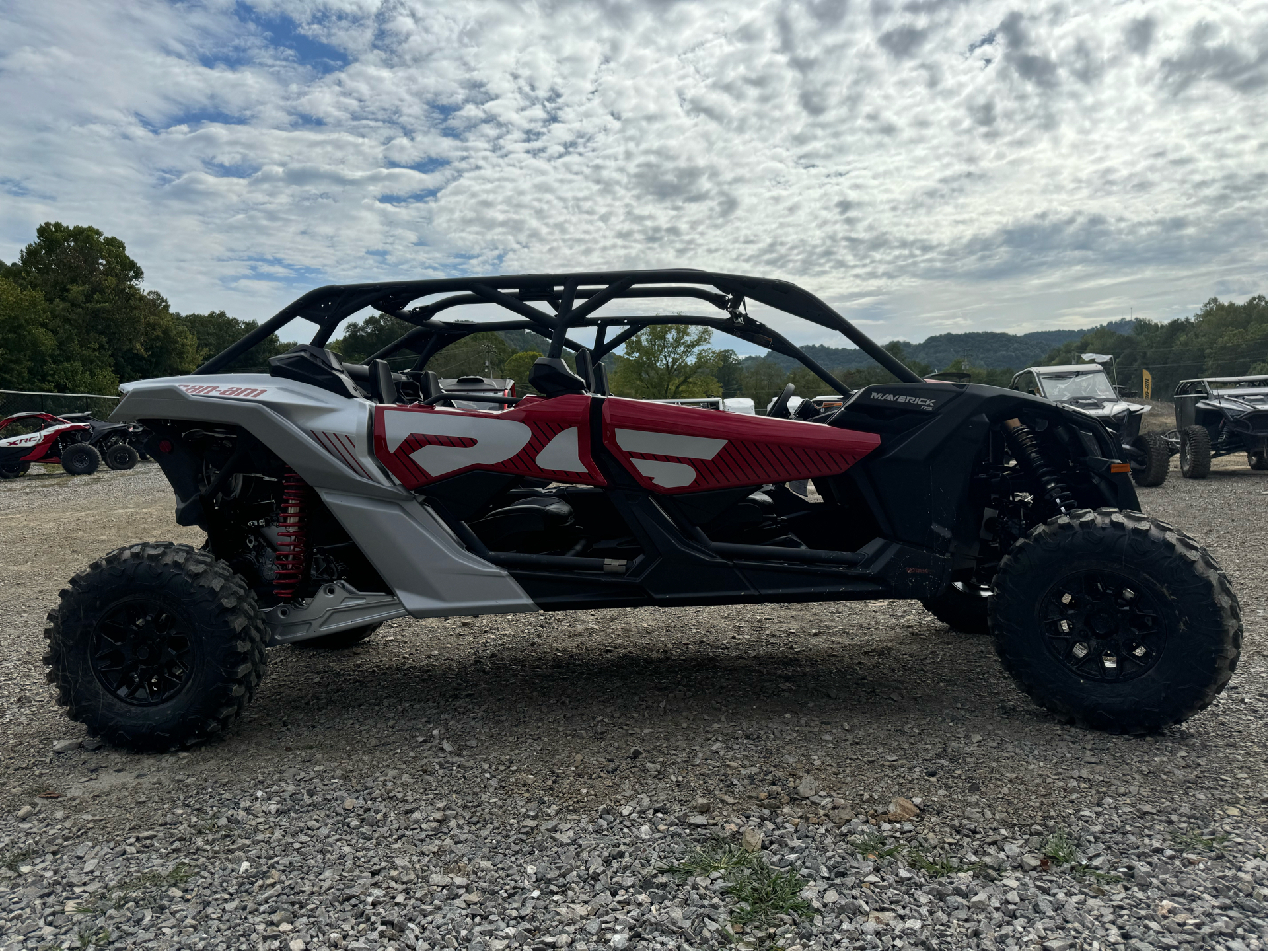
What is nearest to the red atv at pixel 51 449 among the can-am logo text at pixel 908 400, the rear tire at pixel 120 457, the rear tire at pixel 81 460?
the rear tire at pixel 81 460

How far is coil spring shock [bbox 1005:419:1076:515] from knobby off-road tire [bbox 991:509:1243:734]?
1.13 feet

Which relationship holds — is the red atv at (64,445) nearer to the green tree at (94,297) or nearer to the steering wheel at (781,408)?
the steering wheel at (781,408)

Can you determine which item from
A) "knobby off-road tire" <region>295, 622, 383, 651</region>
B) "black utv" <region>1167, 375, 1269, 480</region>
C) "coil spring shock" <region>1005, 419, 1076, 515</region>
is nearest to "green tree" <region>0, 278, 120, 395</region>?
"knobby off-road tire" <region>295, 622, 383, 651</region>

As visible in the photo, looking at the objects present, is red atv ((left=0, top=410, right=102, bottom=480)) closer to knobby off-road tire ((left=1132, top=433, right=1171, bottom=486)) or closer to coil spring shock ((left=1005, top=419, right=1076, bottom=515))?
coil spring shock ((left=1005, top=419, right=1076, bottom=515))

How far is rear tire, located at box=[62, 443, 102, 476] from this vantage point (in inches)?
675

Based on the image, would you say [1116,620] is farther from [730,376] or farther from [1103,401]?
[730,376]

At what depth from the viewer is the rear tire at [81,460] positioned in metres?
17.1

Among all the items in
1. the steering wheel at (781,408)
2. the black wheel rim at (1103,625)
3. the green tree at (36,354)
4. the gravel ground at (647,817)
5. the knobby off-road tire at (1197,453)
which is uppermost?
the green tree at (36,354)

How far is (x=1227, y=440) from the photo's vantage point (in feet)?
43.4

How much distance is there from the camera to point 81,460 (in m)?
17.2

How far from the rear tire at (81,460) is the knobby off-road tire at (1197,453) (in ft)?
67.5

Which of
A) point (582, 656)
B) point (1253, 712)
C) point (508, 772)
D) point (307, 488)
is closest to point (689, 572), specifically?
point (508, 772)

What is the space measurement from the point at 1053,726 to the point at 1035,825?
772 millimetres

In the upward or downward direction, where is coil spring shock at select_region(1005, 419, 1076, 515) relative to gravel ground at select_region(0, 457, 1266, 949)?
upward
